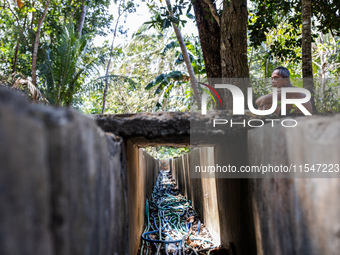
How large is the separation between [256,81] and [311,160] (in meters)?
6.92

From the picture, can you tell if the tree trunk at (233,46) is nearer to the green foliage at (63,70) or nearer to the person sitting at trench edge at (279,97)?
the person sitting at trench edge at (279,97)

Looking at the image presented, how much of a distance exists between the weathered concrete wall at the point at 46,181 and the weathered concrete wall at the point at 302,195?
780 millimetres

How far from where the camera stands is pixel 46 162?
0.71 m

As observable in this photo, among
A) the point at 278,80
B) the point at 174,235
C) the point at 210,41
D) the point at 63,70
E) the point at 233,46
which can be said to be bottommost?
the point at 174,235

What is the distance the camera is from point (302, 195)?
3.60 ft

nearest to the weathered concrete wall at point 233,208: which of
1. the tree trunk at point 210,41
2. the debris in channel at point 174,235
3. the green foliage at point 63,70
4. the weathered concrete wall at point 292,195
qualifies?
the weathered concrete wall at point 292,195

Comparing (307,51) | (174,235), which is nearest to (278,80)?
(307,51)

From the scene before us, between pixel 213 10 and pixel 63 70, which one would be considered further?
pixel 63 70

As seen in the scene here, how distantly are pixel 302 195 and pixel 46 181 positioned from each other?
0.91 meters

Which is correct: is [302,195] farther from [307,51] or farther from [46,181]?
[307,51]

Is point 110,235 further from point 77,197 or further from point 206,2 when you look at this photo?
point 206,2

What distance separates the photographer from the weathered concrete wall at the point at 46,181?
58 centimetres

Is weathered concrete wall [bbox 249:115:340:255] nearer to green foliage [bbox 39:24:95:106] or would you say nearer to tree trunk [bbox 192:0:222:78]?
tree trunk [bbox 192:0:222:78]

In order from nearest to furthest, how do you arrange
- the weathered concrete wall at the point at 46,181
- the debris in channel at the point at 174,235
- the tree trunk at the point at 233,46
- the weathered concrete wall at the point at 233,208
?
the weathered concrete wall at the point at 46,181, the weathered concrete wall at the point at 233,208, the debris in channel at the point at 174,235, the tree trunk at the point at 233,46
